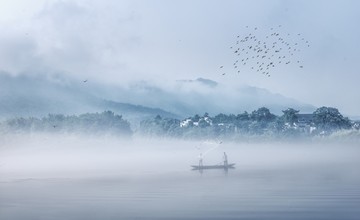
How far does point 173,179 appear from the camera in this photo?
8275 cm

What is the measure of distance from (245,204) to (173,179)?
31551 mm

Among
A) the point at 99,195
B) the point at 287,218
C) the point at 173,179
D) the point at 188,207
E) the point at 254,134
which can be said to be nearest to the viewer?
the point at 287,218

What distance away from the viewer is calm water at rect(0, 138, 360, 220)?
47.4 metres

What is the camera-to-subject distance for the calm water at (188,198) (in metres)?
47.4

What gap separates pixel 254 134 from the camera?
197250mm

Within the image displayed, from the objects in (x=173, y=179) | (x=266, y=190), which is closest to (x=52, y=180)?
(x=173, y=179)

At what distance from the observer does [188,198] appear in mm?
58000

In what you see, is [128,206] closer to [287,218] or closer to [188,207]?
[188,207]

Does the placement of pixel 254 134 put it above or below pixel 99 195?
above

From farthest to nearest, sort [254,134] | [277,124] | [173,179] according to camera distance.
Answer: [254,134] → [277,124] → [173,179]

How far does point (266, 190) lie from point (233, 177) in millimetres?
20282

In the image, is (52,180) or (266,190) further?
(52,180)

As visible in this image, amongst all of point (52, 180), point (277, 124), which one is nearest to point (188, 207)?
point (52, 180)

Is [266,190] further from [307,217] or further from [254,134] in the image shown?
[254,134]
